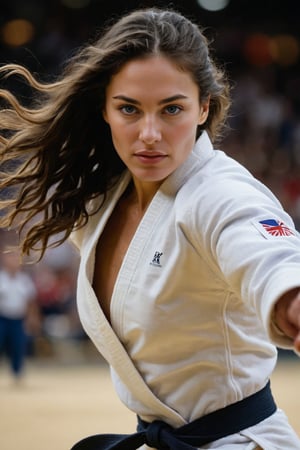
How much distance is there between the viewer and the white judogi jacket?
6.34ft

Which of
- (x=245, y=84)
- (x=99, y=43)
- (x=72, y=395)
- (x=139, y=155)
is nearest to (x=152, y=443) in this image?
(x=139, y=155)

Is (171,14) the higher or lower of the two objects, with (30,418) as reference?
higher

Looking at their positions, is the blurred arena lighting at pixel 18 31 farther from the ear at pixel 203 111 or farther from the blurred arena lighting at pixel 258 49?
the ear at pixel 203 111

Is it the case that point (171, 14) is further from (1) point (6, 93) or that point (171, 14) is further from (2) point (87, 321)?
(2) point (87, 321)

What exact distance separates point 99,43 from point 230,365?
90cm

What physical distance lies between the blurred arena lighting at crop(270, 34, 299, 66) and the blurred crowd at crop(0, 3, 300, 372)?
0.12 metres

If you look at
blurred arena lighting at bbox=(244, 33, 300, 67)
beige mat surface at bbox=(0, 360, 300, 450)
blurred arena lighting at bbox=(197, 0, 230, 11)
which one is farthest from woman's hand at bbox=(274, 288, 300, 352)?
blurred arena lighting at bbox=(244, 33, 300, 67)

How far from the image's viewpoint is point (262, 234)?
1.65 m

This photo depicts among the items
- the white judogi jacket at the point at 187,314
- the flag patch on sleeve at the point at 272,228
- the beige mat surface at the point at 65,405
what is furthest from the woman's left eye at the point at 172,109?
the beige mat surface at the point at 65,405

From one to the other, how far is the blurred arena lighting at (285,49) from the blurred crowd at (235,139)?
4.6 inches

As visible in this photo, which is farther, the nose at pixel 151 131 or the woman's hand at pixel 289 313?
the nose at pixel 151 131

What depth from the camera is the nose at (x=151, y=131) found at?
2.02m

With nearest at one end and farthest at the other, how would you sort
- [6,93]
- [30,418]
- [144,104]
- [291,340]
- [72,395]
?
1. [291,340]
2. [144,104]
3. [6,93]
4. [30,418]
5. [72,395]

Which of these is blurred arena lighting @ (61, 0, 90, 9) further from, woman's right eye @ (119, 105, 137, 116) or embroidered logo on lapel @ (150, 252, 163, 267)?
embroidered logo on lapel @ (150, 252, 163, 267)
